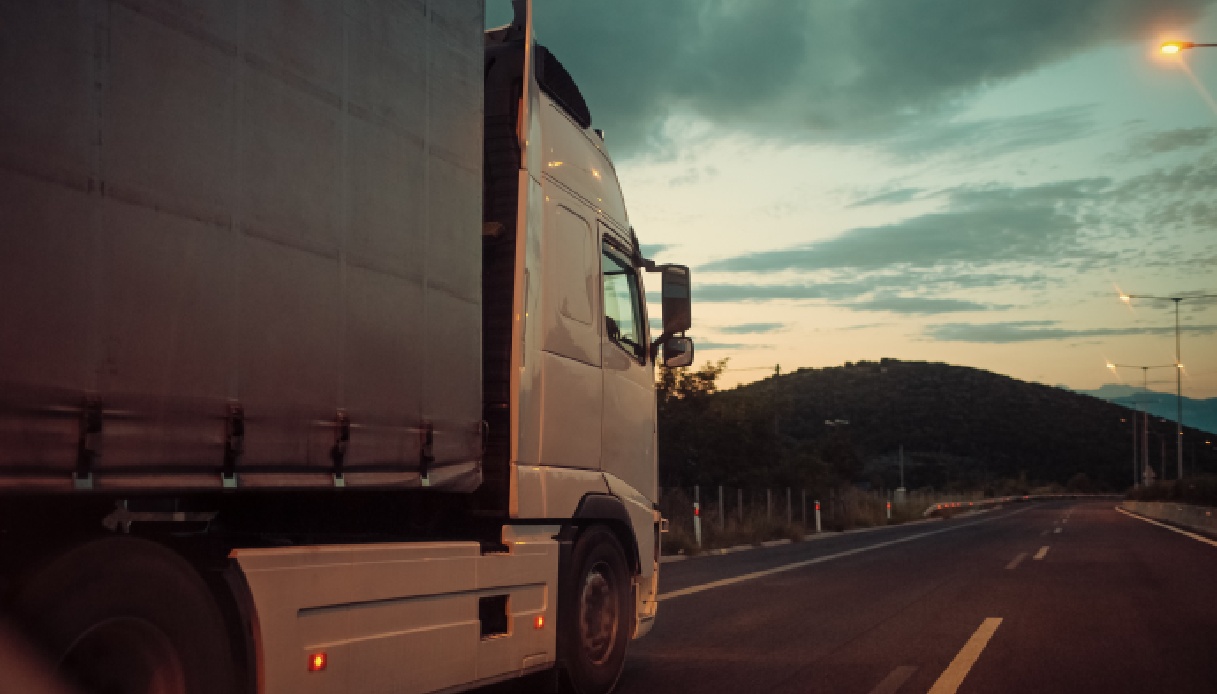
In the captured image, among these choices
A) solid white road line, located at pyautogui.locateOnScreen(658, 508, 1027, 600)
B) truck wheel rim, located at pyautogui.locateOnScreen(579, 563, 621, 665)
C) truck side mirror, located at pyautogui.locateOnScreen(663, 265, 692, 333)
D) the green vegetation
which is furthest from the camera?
the green vegetation

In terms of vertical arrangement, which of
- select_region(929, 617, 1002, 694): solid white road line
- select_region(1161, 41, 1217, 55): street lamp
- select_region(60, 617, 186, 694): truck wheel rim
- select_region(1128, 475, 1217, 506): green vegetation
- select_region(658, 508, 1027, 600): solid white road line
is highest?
select_region(1161, 41, 1217, 55): street lamp

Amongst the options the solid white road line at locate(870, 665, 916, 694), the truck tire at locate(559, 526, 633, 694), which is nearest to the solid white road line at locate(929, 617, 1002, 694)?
the solid white road line at locate(870, 665, 916, 694)

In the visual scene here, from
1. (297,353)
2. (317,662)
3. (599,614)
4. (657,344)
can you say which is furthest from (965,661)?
(297,353)

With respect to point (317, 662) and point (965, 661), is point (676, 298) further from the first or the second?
point (317, 662)

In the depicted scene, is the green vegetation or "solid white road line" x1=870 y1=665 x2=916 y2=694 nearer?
"solid white road line" x1=870 y1=665 x2=916 y2=694

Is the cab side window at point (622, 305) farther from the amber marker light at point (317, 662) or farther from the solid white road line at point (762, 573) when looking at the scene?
the solid white road line at point (762, 573)

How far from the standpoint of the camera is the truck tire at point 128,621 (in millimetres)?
3365

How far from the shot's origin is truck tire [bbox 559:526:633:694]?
665 centimetres

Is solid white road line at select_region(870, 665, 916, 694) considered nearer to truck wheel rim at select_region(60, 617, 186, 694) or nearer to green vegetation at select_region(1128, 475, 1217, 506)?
truck wheel rim at select_region(60, 617, 186, 694)

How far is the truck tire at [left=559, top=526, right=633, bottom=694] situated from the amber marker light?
2.22 meters

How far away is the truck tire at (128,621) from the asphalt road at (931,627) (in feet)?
12.6

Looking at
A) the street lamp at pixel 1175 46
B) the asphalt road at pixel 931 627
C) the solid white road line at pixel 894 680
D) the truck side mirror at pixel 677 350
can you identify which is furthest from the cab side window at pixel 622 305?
the street lamp at pixel 1175 46

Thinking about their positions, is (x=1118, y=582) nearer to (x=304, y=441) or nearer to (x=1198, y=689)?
(x=1198, y=689)

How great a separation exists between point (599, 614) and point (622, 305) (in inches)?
82.5
